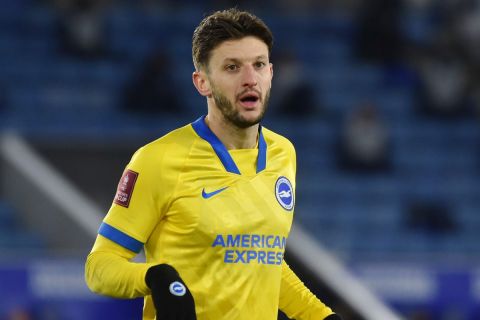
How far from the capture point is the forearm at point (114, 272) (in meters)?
3.79

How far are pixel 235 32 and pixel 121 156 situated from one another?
788cm

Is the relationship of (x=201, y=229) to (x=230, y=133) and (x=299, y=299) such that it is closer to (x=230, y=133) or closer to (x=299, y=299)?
(x=230, y=133)

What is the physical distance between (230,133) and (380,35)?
32.0 ft

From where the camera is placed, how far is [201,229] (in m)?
3.96

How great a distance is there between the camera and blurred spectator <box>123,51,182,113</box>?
12188mm

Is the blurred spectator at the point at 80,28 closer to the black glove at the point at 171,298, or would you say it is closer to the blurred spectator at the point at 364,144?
the blurred spectator at the point at 364,144

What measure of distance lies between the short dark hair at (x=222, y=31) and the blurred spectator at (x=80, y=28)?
8830 millimetres

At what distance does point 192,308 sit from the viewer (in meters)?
3.66

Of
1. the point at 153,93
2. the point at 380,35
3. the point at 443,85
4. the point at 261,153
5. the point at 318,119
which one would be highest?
the point at 380,35

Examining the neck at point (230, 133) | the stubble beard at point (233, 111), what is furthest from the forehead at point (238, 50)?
the neck at point (230, 133)

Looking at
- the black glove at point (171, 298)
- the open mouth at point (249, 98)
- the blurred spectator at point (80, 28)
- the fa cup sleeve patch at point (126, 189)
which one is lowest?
the black glove at point (171, 298)

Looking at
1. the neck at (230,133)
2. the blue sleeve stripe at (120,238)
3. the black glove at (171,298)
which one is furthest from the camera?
the neck at (230,133)

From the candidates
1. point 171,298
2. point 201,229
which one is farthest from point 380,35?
point 171,298

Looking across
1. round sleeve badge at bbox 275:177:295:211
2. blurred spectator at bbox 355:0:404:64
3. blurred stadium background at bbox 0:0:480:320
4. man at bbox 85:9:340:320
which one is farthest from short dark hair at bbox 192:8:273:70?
blurred spectator at bbox 355:0:404:64
